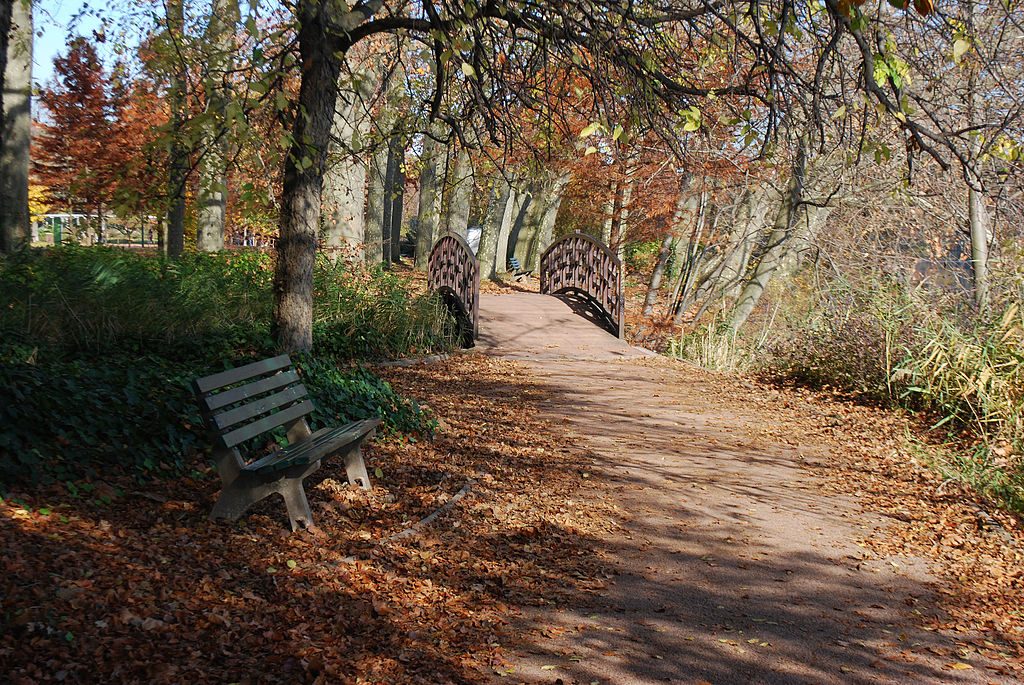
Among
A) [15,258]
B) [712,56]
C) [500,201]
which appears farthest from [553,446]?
[500,201]

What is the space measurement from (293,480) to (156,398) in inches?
68.7

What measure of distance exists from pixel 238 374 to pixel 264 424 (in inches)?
13.2

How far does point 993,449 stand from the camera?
23.4 feet

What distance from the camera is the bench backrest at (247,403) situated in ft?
14.4

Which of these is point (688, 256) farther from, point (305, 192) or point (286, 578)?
point (286, 578)

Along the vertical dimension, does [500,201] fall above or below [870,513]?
above

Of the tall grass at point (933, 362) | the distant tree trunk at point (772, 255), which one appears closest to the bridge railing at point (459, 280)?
the tall grass at point (933, 362)

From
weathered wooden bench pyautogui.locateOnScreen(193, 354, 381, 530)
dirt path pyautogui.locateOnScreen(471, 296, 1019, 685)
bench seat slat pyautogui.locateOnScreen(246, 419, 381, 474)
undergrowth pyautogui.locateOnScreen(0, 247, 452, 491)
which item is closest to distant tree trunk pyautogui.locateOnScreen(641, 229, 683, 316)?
undergrowth pyautogui.locateOnScreen(0, 247, 452, 491)

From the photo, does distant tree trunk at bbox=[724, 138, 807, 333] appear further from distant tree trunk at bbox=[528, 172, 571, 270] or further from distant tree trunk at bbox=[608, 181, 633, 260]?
distant tree trunk at bbox=[528, 172, 571, 270]

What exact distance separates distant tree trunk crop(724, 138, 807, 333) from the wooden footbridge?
7.54 ft

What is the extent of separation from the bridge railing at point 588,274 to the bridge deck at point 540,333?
0.46 metres

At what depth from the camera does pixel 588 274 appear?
16.3 m

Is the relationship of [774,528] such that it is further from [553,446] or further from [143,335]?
[143,335]

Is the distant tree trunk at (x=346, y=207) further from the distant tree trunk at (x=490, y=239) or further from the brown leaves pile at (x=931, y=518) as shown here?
the distant tree trunk at (x=490, y=239)
